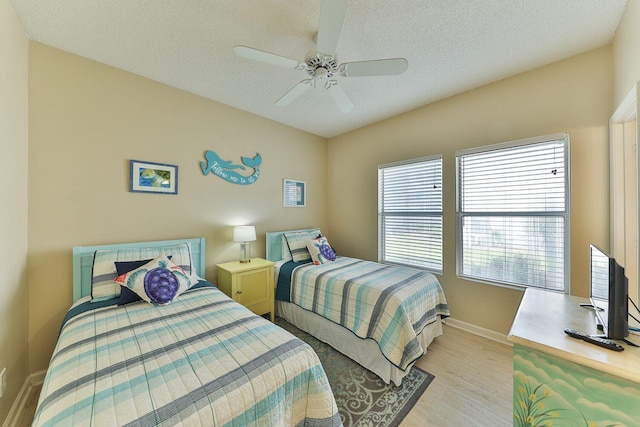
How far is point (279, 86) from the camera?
248 centimetres

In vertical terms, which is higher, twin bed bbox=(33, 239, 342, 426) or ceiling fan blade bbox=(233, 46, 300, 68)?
ceiling fan blade bbox=(233, 46, 300, 68)

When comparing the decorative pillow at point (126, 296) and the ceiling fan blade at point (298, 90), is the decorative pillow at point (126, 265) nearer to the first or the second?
the decorative pillow at point (126, 296)

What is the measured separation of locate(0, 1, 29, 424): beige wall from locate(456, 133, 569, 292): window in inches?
148

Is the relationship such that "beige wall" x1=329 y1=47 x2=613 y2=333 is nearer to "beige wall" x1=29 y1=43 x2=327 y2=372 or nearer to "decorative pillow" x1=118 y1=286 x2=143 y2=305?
"beige wall" x1=29 y1=43 x2=327 y2=372

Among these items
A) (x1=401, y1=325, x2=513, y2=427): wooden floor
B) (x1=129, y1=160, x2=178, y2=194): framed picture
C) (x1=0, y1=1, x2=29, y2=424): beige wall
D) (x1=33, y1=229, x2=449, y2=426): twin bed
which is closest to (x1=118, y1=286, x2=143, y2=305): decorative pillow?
(x1=33, y1=229, x2=449, y2=426): twin bed

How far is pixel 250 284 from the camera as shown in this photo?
8.57 ft

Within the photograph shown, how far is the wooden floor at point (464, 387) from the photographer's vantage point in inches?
61.4

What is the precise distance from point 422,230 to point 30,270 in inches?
151

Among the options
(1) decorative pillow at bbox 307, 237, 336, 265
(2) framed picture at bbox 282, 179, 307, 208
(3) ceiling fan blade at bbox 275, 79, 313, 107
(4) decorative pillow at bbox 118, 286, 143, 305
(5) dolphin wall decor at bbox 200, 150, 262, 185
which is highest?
(3) ceiling fan blade at bbox 275, 79, 313, 107

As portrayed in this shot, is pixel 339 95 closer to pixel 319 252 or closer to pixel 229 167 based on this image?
pixel 229 167

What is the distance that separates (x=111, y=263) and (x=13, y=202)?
697 millimetres

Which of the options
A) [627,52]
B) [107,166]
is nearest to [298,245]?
[107,166]

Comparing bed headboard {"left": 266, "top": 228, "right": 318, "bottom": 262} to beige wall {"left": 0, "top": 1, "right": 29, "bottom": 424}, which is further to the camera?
bed headboard {"left": 266, "top": 228, "right": 318, "bottom": 262}

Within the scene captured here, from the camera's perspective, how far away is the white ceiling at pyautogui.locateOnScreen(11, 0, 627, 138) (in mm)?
1546
